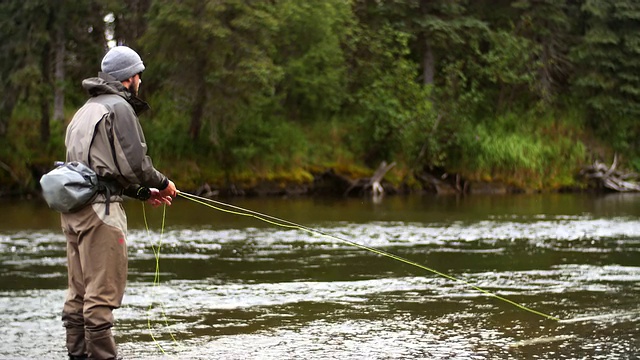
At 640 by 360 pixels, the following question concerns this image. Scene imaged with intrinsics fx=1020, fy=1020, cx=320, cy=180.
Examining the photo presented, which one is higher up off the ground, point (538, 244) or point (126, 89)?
point (126, 89)

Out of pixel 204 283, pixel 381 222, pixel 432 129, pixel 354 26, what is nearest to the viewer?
pixel 204 283

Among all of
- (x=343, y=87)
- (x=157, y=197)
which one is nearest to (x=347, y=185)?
(x=343, y=87)

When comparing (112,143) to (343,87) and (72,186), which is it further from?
(343,87)

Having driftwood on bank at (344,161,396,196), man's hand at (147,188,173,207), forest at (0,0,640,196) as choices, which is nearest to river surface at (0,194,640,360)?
man's hand at (147,188,173,207)

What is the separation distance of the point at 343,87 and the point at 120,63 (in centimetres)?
2794

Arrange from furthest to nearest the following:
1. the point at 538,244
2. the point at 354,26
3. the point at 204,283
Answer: the point at 354,26 → the point at 538,244 → the point at 204,283

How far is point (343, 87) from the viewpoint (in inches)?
1319

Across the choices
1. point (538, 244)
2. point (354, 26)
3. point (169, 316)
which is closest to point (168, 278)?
point (169, 316)

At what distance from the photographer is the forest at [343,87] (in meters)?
28.0

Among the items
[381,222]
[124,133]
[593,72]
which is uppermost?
[593,72]

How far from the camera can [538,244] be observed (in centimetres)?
1395

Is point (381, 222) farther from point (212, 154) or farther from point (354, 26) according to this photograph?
point (354, 26)

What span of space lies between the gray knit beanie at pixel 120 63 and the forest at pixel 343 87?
846 inches

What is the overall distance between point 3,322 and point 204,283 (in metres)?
2.64
